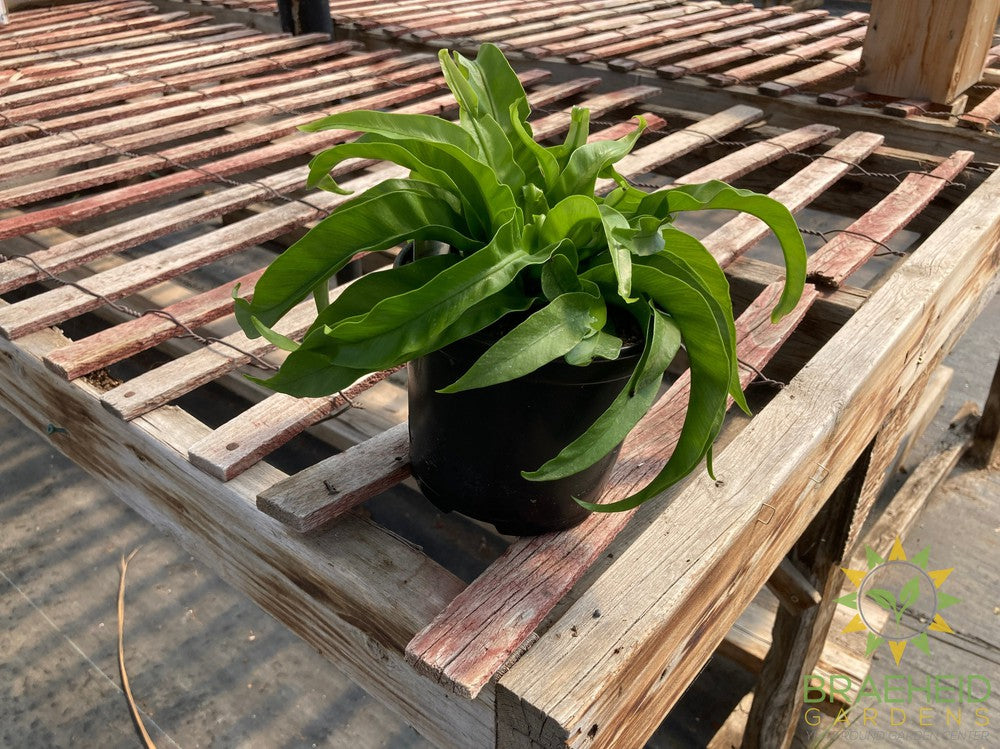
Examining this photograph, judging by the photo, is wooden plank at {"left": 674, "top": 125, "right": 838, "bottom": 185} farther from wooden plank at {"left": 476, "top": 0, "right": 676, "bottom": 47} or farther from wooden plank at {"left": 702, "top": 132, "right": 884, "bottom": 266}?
wooden plank at {"left": 476, "top": 0, "right": 676, "bottom": 47}

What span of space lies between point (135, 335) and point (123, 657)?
7.85 feet

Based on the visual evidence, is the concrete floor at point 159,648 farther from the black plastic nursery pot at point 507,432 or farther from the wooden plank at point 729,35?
the wooden plank at point 729,35

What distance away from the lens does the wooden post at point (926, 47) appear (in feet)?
9.66

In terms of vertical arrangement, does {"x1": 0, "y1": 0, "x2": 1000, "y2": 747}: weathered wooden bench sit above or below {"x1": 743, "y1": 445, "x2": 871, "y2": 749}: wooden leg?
above

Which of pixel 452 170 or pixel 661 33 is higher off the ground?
pixel 452 170

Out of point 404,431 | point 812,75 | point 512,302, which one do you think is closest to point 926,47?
point 812,75

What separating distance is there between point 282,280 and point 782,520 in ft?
3.27

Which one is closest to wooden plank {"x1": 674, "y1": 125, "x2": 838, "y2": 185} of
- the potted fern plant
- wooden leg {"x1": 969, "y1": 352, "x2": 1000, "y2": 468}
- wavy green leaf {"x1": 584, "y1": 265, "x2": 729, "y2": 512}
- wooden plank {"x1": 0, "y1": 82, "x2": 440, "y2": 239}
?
wooden plank {"x1": 0, "y1": 82, "x2": 440, "y2": 239}

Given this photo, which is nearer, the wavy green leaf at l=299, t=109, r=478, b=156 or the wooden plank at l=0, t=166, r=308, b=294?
the wavy green leaf at l=299, t=109, r=478, b=156

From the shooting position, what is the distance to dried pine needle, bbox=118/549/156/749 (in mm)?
3295

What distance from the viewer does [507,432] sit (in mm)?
1131

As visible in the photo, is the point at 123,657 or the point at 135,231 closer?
the point at 135,231

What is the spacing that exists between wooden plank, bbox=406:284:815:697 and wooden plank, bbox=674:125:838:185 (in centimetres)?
126

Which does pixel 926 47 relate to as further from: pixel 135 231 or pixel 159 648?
pixel 159 648
